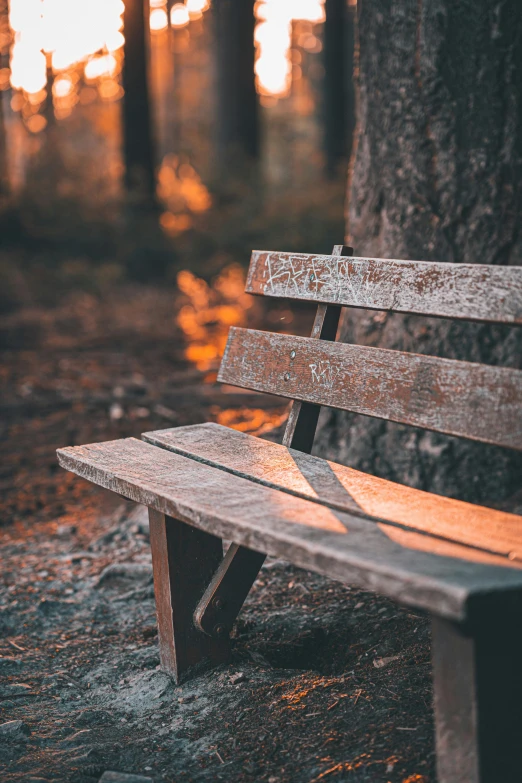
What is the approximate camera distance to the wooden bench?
146cm

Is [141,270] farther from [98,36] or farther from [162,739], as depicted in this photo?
[162,739]

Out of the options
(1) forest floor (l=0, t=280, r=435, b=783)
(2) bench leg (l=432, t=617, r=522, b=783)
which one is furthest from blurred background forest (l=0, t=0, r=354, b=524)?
(2) bench leg (l=432, t=617, r=522, b=783)

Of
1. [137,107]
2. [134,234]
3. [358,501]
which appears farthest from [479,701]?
[137,107]

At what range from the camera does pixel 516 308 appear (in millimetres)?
1960

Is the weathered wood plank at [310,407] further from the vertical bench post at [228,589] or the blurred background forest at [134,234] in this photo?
the blurred background forest at [134,234]

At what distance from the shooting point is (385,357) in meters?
2.23

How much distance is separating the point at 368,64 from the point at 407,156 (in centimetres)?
47

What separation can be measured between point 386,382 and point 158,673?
1127mm

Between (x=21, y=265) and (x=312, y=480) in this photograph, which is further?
(x=21, y=265)

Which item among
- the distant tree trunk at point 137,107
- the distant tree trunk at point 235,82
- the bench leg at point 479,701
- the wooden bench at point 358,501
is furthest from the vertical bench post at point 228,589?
the distant tree trunk at point 235,82

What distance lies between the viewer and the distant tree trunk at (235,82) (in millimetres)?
11773

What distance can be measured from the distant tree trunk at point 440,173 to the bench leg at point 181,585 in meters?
1.29

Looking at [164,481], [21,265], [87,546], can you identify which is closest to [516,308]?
[164,481]

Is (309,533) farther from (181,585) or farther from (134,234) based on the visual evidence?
(134,234)
